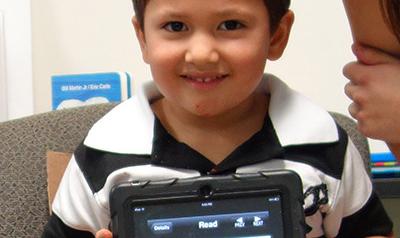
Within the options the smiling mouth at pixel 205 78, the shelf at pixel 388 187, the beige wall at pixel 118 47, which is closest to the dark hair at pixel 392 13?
the smiling mouth at pixel 205 78

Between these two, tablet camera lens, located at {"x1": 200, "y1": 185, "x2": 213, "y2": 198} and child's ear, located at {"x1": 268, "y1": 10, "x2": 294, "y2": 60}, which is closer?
tablet camera lens, located at {"x1": 200, "y1": 185, "x2": 213, "y2": 198}

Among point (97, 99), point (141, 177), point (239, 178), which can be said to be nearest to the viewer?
point (239, 178)

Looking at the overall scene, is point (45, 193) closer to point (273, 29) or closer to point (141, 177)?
point (141, 177)

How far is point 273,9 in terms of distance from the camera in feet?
2.06

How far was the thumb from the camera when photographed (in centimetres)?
62

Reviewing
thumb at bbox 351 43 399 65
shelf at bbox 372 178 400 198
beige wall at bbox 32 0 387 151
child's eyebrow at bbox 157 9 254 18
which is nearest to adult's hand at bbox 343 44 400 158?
thumb at bbox 351 43 399 65

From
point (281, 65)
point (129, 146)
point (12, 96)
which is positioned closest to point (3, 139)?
point (129, 146)

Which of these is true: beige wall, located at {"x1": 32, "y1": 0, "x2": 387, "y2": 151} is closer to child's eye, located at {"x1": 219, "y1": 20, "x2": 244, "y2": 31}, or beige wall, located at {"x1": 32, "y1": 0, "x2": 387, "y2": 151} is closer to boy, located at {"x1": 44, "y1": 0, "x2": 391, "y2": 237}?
boy, located at {"x1": 44, "y1": 0, "x2": 391, "y2": 237}

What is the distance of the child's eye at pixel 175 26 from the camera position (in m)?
0.60

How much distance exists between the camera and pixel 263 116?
2.28ft

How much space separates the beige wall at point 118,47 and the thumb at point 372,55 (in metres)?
0.64

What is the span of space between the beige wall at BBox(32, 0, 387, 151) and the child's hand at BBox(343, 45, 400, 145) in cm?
62

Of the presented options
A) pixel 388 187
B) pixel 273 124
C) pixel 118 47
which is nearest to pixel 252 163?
pixel 273 124

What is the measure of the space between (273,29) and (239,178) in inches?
7.3
